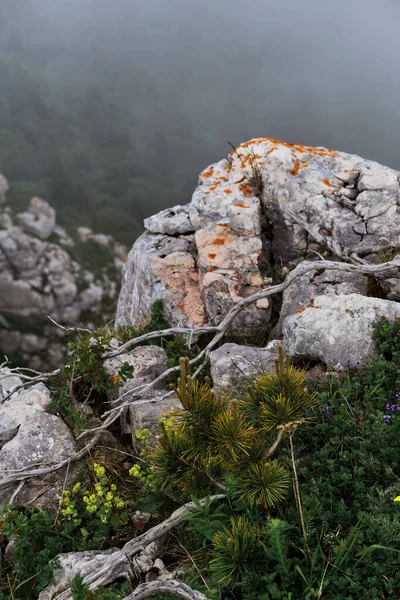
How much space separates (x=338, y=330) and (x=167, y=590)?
3219 mm

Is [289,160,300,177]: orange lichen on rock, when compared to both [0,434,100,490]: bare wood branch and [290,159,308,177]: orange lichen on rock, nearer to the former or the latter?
[290,159,308,177]: orange lichen on rock

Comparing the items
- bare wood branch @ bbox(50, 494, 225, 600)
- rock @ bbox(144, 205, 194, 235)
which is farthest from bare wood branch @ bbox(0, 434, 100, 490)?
rock @ bbox(144, 205, 194, 235)

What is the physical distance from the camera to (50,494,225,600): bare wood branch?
147 inches

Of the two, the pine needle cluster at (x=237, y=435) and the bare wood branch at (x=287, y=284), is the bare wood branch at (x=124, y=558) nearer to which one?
the pine needle cluster at (x=237, y=435)

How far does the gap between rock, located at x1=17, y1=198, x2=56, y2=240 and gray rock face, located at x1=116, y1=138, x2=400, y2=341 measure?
9126 centimetres

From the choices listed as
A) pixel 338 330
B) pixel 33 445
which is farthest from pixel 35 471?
pixel 338 330

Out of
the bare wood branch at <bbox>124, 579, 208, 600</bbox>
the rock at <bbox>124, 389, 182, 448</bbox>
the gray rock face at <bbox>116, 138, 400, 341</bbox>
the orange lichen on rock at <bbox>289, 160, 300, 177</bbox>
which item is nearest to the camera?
the bare wood branch at <bbox>124, 579, 208, 600</bbox>

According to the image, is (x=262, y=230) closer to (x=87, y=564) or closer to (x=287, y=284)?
(x=287, y=284)

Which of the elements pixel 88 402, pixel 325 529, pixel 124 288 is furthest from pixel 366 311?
pixel 124 288

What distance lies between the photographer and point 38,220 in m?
98.0

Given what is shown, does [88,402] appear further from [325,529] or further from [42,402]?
[325,529]

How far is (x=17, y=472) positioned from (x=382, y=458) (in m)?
3.59

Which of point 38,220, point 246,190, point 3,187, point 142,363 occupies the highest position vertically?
point 3,187

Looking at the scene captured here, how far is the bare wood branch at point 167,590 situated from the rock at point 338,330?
2.72m
